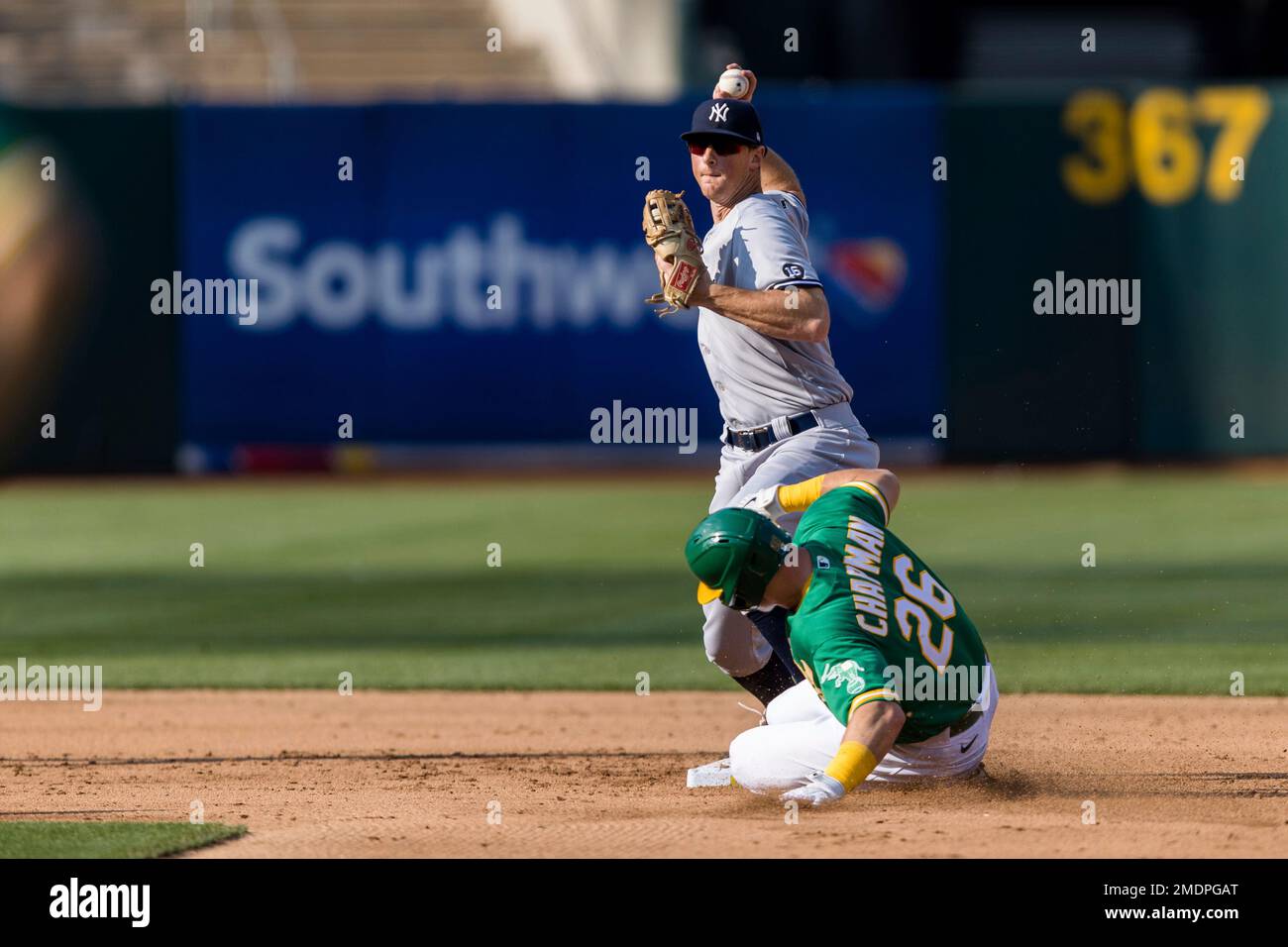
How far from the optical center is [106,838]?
6.29m

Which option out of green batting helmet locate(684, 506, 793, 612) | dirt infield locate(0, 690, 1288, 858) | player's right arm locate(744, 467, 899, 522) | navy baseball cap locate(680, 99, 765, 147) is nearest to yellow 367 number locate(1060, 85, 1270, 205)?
dirt infield locate(0, 690, 1288, 858)

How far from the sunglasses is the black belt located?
95 centimetres

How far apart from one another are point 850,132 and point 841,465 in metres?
14.3

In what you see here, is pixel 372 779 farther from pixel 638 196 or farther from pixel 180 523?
pixel 638 196

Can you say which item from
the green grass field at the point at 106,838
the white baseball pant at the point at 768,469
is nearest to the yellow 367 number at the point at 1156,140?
the white baseball pant at the point at 768,469

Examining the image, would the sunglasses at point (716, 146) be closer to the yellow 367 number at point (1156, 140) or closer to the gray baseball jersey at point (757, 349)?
the gray baseball jersey at point (757, 349)

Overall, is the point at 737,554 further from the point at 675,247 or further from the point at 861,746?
the point at 675,247

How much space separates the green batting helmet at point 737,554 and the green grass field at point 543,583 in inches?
166

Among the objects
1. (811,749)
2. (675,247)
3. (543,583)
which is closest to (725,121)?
(675,247)

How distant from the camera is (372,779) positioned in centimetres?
755

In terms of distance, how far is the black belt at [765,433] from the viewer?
709 cm

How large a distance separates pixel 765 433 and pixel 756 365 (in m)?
0.24
